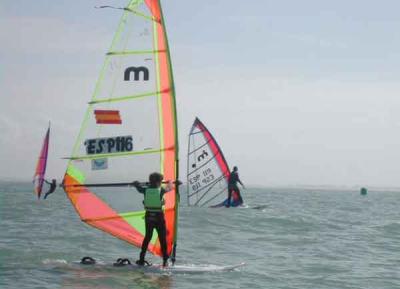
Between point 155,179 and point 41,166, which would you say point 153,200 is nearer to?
point 155,179

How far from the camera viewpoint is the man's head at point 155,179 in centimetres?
980

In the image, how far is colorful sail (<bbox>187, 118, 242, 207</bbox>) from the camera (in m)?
24.9

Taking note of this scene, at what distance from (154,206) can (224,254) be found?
344 centimetres

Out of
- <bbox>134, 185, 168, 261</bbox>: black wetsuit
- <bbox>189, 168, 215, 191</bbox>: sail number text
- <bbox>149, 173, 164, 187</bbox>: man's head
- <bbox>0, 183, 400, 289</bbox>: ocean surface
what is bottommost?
<bbox>0, 183, 400, 289</bbox>: ocean surface

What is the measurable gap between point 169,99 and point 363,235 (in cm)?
917

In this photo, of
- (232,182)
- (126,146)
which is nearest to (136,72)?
(126,146)

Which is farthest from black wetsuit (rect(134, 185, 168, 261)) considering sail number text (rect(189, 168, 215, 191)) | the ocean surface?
sail number text (rect(189, 168, 215, 191))

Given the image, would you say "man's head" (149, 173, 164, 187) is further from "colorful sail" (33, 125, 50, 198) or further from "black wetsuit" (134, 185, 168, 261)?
"colorful sail" (33, 125, 50, 198)

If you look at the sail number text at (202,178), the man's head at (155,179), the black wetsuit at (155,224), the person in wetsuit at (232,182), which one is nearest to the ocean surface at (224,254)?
the black wetsuit at (155,224)

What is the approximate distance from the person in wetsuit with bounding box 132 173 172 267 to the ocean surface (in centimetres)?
55

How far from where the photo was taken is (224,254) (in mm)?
12875

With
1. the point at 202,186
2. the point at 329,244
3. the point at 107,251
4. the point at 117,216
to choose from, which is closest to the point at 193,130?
the point at 202,186

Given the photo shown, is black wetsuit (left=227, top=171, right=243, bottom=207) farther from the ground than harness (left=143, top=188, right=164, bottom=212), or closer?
closer

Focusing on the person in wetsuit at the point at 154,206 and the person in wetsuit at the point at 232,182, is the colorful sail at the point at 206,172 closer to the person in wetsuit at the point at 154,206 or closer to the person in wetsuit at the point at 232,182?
the person in wetsuit at the point at 232,182
